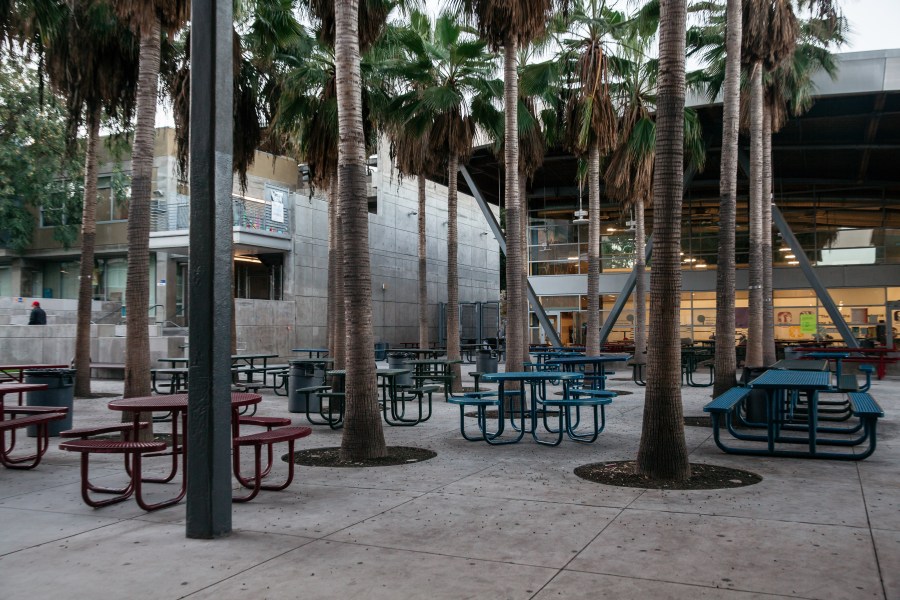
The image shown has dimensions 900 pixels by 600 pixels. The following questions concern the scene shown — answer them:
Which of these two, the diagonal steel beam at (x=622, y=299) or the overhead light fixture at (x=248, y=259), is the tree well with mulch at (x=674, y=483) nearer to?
the diagonal steel beam at (x=622, y=299)

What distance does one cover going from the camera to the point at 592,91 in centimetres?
1816

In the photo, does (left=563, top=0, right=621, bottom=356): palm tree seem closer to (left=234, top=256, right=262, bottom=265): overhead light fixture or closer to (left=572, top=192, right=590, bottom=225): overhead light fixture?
(left=572, top=192, right=590, bottom=225): overhead light fixture

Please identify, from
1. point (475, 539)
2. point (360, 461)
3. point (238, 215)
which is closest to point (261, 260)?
point (238, 215)

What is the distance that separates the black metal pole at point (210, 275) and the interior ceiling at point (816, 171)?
23524 mm

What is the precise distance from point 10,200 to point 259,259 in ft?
41.0

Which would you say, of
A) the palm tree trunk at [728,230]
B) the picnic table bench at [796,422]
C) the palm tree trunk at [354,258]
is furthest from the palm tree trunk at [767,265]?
the palm tree trunk at [354,258]

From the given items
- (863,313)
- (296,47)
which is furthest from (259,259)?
(863,313)

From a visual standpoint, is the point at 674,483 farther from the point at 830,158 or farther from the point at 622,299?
the point at 830,158

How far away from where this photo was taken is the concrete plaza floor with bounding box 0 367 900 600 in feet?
15.3

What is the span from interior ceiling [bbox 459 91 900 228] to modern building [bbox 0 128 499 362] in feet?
19.5

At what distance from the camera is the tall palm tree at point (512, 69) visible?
46.6ft

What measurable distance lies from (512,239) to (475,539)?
31.3 ft

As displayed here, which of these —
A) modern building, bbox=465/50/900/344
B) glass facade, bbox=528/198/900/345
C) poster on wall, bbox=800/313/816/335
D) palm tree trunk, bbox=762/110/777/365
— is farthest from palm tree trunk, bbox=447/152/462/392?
poster on wall, bbox=800/313/816/335

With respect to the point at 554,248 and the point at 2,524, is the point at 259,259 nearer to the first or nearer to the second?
the point at 554,248
